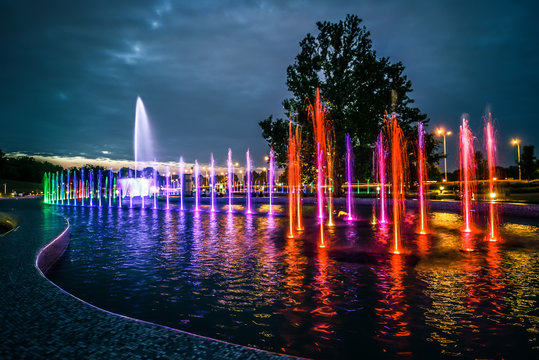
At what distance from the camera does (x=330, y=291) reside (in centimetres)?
700

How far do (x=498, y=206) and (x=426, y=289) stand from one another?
18807 mm

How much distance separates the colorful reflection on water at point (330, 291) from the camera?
15.7 feet

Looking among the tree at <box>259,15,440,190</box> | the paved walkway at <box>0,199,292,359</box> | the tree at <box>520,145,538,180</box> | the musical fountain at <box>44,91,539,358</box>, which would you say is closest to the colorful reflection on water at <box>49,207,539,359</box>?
the musical fountain at <box>44,91,539,358</box>

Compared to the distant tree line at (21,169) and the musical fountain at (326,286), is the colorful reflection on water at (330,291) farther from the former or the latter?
the distant tree line at (21,169)

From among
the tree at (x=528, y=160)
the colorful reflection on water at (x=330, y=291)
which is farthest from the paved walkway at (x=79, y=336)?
the tree at (x=528, y=160)

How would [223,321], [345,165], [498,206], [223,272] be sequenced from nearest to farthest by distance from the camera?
1. [223,321]
2. [223,272]
3. [498,206]
4. [345,165]

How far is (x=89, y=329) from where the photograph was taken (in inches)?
164

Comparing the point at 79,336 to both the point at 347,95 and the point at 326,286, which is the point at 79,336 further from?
the point at 347,95

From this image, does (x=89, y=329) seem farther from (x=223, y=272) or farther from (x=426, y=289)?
(x=426, y=289)

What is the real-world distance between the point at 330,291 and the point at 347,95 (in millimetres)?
31663

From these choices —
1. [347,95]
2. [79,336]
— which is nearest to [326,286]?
[79,336]

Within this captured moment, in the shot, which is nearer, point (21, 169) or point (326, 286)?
point (326, 286)

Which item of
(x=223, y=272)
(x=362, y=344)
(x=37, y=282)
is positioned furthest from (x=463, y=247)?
(x=37, y=282)

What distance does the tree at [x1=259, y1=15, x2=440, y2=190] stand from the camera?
118 ft
